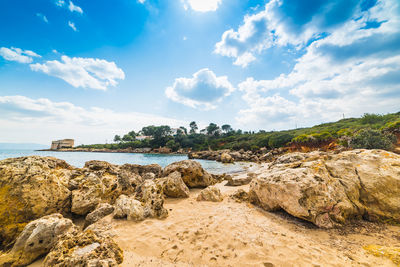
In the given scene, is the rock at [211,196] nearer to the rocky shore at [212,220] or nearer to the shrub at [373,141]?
the rocky shore at [212,220]

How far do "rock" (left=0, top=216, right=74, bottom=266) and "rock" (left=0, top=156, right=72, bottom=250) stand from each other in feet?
3.21

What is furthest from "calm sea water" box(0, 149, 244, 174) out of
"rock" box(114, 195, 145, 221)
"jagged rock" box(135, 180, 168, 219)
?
"rock" box(114, 195, 145, 221)

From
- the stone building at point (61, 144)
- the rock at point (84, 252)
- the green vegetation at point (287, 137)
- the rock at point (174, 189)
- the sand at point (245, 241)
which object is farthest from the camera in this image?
the stone building at point (61, 144)

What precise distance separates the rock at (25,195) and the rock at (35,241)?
3.21 feet

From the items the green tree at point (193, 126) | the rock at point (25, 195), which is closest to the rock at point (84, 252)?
the rock at point (25, 195)

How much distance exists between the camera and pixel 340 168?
500cm

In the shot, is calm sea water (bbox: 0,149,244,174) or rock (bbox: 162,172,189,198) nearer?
rock (bbox: 162,172,189,198)

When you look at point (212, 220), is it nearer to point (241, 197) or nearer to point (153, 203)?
point (153, 203)

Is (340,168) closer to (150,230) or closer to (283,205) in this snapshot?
(283,205)

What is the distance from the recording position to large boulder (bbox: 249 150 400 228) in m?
4.02

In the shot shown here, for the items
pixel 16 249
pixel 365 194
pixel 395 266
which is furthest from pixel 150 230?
pixel 365 194

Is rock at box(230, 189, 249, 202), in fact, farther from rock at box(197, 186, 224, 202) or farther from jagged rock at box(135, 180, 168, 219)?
jagged rock at box(135, 180, 168, 219)

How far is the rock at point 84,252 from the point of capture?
253 cm

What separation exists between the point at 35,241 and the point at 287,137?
1986 inches
